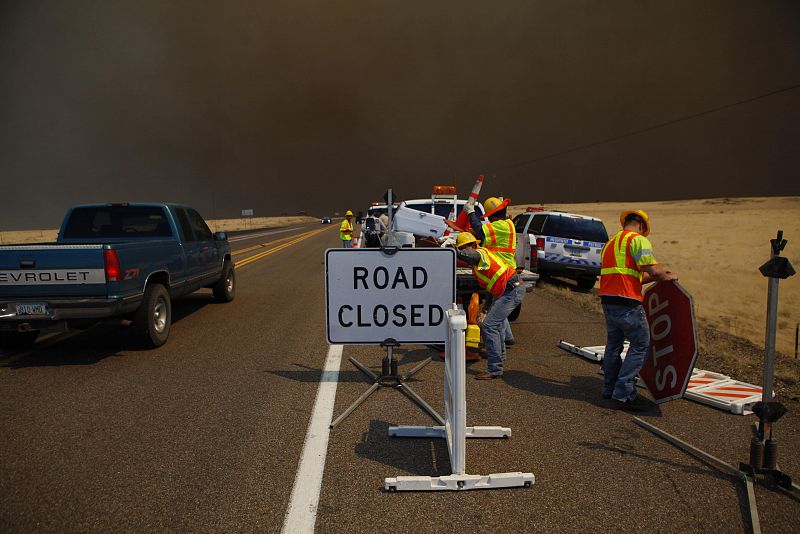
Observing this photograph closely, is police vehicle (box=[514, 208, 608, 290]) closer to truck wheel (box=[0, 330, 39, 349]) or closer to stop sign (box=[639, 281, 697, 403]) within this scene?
stop sign (box=[639, 281, 697, 403])

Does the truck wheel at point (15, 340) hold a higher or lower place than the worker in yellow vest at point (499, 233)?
lower

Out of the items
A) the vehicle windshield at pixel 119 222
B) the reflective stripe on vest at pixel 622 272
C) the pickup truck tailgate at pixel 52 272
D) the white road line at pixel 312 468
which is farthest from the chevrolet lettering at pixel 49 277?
the reflective stripe on vest at pixel 622 272

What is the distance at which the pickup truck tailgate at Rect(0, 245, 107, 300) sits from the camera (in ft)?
21.0

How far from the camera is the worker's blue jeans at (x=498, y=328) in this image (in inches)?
241

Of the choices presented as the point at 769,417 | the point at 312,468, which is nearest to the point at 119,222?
the point at 312,468

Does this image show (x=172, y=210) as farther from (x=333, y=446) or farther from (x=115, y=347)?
(x=333, y=446)

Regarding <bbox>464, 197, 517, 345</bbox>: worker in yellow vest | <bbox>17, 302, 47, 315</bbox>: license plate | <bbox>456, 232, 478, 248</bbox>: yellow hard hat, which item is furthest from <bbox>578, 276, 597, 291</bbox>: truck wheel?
<bbox>17, 302, 47, 315</bbox>: license plate

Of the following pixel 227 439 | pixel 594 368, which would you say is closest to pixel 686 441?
pixel 594 368

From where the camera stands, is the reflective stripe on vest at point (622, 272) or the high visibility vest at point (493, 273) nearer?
the reflective stripe on vest at point (622, 272)

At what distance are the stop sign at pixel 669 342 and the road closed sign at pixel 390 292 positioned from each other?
204cm

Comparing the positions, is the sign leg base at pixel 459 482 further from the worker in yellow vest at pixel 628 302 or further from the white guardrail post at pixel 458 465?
the worker in yellow vest at pixel 628 302

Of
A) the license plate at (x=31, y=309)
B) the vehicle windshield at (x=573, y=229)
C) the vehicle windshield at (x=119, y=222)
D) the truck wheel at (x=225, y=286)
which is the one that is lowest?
the truck wheel at (x=225, y=286)

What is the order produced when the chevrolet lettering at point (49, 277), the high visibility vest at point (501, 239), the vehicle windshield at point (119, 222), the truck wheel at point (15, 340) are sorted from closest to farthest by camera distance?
the chevrolet lettering at point (49, 277) < the high visibility vest at point (501, 239) < the truck wheel at point (15, 340) < the vehicle windshield at point (119, 222)

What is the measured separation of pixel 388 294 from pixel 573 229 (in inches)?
390
